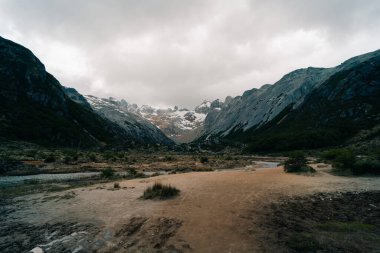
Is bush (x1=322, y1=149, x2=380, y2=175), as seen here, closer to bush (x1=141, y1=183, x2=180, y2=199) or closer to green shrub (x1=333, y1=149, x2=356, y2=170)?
green shrub (x1=333, y1=149, x2=356, y2=170)

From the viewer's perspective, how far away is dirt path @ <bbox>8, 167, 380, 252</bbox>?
12.1 metres

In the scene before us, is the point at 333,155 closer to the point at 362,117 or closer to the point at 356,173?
the point at 356,173

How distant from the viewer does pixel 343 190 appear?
21.5 metres

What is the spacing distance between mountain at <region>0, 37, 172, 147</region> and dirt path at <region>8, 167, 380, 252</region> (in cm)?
10729

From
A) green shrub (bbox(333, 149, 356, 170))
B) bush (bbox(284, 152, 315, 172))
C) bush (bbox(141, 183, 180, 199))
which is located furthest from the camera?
bush (bbox(284, 152, 315, 172))

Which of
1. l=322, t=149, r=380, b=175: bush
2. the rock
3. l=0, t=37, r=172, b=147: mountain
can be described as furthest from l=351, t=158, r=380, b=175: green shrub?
l=0, t=37, r=172, b=147: mountain

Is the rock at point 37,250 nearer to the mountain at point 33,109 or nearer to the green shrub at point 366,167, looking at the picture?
the green shrub at point 366,167

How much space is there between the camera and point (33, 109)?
6019 inches

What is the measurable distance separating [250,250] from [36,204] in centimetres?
1624

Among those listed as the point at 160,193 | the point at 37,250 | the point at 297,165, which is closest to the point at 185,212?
the point at 160,193

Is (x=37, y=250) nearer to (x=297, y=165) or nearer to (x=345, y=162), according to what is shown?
(x=297, y=165)

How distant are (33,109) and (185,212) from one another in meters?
160

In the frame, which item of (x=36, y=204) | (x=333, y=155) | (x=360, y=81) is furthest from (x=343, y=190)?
(x=360, y=81)

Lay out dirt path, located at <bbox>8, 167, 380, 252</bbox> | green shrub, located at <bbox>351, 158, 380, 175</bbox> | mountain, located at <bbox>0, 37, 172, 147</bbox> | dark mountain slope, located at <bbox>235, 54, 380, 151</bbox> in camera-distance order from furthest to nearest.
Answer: mountain, located at <bbox>0, 37, 172, 147</bbox>, dark mountain slope, located at <bbox>235, 54, 380, 151</bbox>, green shrub, located at <bbox>351, 158, 380, 175</bbox>, dirt path, located at <bbox>8, 167, 380, 252</bbox>
